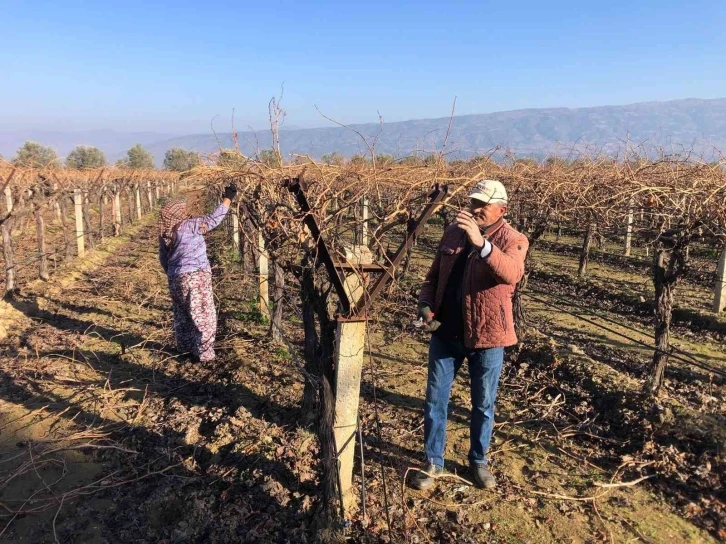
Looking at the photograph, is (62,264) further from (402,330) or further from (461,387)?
(461,387)

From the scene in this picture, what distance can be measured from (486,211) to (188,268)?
3272mm

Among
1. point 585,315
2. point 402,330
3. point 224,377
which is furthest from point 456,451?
point 585,315

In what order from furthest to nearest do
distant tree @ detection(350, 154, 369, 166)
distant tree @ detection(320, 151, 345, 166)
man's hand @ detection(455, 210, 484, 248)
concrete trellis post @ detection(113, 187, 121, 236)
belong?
concrete trellis post @ detection(113, 187, 121, 236) < distant tree @ detection(350, 154, 369, 166) < distant tree @ detection(320, 151, 345, 166) < man's hand @ detection(455, 210, 484, 248)

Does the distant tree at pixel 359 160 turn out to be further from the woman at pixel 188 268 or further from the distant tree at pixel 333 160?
the woman at pixel 188 268

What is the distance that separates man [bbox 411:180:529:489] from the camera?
8.64ft

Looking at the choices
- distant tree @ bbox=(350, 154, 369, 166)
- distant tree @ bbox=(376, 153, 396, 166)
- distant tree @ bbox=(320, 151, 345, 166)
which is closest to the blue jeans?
distant tree @ bbox=(376, 153, 396, 166)

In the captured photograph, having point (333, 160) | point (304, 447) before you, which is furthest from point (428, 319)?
point (333, 160)

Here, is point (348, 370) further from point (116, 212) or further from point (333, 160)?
point (116, 212)

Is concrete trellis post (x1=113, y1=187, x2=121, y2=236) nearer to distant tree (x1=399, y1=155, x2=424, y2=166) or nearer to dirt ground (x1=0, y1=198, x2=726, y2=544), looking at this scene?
dirt ground (x1=0, y1=198, x2=726, y2=544)

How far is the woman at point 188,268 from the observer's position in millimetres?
4613

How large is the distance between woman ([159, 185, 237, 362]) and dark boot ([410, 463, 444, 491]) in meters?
2.84

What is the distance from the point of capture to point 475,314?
108 inches

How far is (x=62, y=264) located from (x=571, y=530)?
11.4 metres

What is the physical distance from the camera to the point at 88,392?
15.0ft
